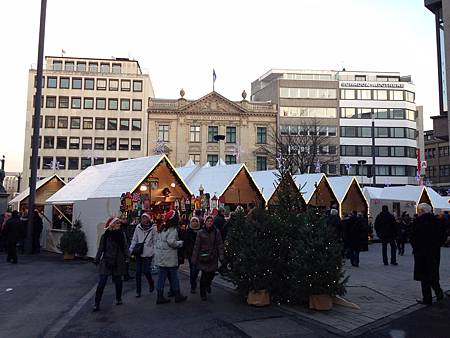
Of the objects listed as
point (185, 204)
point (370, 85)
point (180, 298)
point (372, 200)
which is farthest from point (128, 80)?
point (180, 298)

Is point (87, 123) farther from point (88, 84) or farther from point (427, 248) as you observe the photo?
point (427, 248)

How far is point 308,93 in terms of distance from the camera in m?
68.6

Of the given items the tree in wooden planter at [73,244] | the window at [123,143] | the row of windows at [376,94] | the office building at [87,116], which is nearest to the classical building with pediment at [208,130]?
the office building at [87,116]

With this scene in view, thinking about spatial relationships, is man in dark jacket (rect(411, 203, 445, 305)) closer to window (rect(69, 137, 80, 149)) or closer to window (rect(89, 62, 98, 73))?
window (rect(69, 137, 80, 149))

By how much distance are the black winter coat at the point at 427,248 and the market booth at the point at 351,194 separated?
17084mm

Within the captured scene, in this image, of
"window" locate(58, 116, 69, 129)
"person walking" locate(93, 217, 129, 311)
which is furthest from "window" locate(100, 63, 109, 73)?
"person walking" locate(93, 217, 129, 311)

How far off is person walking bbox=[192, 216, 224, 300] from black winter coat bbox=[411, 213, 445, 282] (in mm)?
3545

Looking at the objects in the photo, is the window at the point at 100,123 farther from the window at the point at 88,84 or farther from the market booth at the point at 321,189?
the market booth at the point at 321,189

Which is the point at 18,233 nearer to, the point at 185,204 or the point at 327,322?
the point at 185,204

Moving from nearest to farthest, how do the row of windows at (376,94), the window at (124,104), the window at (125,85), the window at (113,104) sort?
the window at (124,104) → the window at (113,104) → the window at (125,85) → the row of windows at (376,94)

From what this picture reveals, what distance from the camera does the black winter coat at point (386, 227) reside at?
45.1 feet

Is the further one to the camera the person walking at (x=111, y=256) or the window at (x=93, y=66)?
the window at (x=93, y=66)

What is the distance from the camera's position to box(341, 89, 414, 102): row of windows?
7088cm

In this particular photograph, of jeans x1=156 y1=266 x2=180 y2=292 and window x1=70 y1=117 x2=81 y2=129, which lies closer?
jeans x1=156 y1=266 x2=180 y2=292
